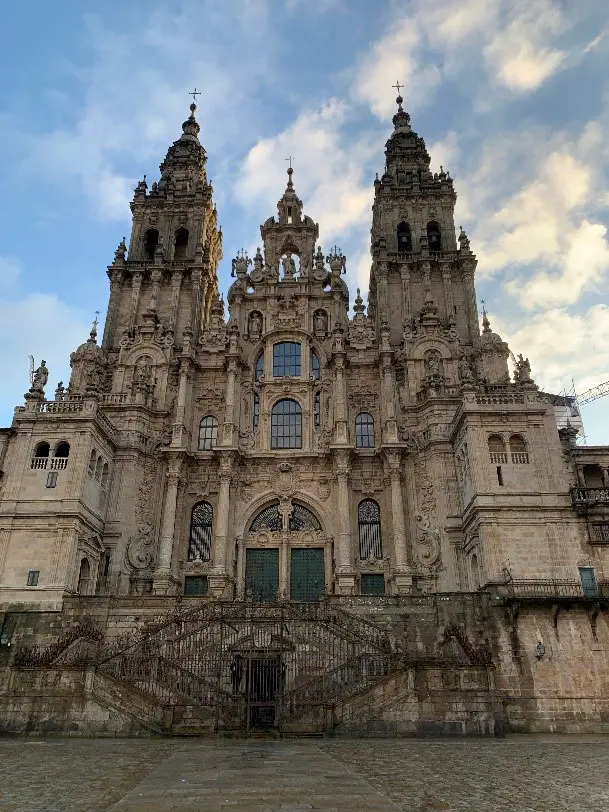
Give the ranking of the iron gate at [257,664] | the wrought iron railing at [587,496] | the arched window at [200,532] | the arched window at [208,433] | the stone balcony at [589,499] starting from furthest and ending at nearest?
the arched window at [208,433], the arched window at [200,532], the wrought iron railing at [587,496], the stone balcony at [589,499], the iron gate at [257,664]

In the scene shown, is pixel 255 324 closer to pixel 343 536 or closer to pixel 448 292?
pixel 448 292

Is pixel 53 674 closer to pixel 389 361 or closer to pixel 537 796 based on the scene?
pixel 537 796

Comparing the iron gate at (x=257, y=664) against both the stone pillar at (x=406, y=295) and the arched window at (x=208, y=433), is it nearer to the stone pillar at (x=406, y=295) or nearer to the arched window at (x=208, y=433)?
the arched window at (x=208, y=433)

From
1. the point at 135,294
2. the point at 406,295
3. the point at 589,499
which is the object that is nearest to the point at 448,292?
the point at 406,295

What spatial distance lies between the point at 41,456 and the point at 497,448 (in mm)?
20946

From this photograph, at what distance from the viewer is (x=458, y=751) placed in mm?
15047

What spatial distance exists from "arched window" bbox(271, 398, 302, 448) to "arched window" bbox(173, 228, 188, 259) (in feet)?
45.7

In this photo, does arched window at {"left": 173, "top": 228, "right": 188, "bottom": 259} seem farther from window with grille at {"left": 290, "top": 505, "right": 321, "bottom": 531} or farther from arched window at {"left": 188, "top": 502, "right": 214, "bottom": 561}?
window with grille at {"left": 290, "top": 505, "right": 321, "bottom": 531}

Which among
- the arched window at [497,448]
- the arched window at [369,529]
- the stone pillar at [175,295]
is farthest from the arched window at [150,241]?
the arched window at [497,448]

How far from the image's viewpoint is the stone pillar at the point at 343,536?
1184 inches

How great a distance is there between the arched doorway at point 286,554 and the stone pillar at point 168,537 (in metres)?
3.80

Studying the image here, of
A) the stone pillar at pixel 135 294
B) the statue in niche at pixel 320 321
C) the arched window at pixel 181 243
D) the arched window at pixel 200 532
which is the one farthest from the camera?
the arched window at pixel 181 243

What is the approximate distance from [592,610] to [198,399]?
22757mm

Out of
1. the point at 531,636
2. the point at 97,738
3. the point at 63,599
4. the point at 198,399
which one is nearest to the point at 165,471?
the point at 198,399
